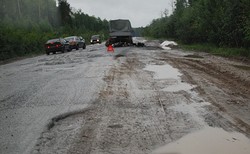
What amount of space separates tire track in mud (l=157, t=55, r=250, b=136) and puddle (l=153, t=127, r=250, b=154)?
29 centimetres

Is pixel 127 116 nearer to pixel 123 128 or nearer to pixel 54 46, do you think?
pixel 123 128

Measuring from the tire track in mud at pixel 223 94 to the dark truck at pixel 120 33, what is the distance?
2484 cm

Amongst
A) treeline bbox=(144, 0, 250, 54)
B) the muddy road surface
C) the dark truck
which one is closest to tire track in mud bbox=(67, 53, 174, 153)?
the muddy road surface

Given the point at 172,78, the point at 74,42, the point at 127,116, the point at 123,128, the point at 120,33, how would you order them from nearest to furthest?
the point at 123,128 → the point at 127,116 → the point at 172,78 → the point at 74,42 → the point at 120,33

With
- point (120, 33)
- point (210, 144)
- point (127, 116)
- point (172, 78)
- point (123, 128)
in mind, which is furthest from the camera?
point (120, 33)

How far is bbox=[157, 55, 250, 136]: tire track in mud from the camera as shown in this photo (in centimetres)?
590

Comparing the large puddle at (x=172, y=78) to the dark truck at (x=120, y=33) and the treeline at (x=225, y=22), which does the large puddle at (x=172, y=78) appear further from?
the dark truck at (x=120, y=33)

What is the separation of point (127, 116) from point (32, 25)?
192 ft

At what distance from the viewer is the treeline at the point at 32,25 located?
3118 centimetres

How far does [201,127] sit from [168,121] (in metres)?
0.60

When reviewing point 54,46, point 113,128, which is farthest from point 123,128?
point 54,46

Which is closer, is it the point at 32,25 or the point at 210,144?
the point at 210,144

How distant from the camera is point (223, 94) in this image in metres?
8.38

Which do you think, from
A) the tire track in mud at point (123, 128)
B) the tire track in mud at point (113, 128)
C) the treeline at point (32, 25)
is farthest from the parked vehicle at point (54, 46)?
the tire track in mud at point (113, 128)
